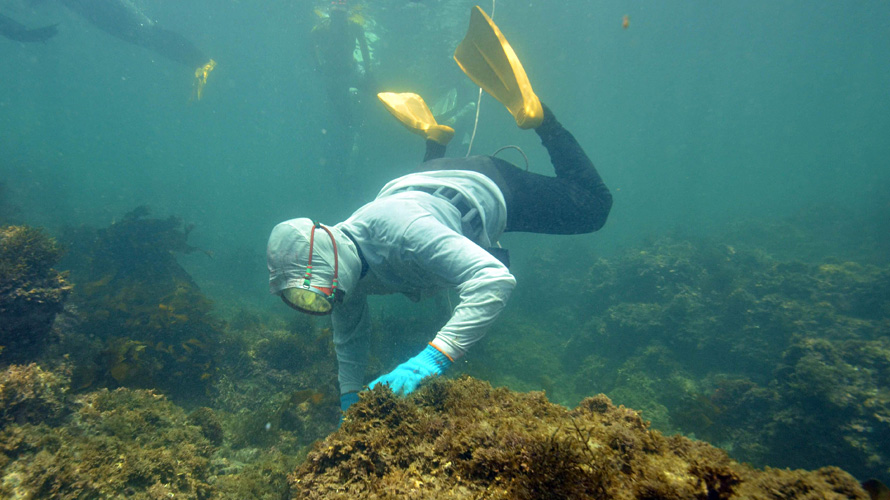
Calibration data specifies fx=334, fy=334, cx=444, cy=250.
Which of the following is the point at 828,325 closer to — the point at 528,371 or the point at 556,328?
the point at 556,328

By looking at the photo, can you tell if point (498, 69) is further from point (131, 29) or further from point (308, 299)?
point (131, 29)

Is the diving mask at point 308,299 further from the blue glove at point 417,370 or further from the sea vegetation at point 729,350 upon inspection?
the sea vegetation at point 729,350

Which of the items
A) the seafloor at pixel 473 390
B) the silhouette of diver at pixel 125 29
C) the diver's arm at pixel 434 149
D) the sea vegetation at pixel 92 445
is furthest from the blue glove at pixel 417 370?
the silhouette of diver at pixel 125 29

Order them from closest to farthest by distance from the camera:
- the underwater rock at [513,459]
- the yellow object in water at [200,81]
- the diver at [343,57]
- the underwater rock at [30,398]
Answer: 1. the underwater rock at [513,459]
2. the underwater rock at [30,398]
3. the yellow object in water at [200,81]
4. the diver at [343,57]

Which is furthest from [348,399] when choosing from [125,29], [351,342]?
[125,29]

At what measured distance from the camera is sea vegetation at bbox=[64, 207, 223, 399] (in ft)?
16.4

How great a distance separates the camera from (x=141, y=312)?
730 centimetres

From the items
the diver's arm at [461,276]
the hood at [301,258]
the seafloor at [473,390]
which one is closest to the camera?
the seafloor at [473,390]

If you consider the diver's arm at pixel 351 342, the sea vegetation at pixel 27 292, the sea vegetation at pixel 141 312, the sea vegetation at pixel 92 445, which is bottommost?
the sea vegetation at pixel 141 312

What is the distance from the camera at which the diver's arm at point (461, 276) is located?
2.34 metres

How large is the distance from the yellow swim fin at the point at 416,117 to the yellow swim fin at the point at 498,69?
2.89 feet

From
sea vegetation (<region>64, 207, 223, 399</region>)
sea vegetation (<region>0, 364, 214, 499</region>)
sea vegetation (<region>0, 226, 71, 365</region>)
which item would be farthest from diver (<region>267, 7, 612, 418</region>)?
sea vegetation (<region>0, 226, 71, 365</region>)

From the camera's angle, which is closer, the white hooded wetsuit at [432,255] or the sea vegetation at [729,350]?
the white hooded wetsuit at [432,255]

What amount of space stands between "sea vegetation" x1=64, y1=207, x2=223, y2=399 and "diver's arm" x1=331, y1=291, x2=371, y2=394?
12.2ft
